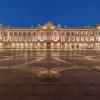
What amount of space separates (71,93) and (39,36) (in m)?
109

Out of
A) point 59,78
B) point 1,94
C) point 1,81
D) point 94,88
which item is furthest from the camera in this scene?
point 59,78

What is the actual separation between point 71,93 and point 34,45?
345ft

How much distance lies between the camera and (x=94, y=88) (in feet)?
27.5

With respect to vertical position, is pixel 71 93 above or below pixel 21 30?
below

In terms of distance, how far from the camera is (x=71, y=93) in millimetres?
7645

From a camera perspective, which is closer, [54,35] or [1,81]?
[1,81]

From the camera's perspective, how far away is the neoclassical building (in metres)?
114

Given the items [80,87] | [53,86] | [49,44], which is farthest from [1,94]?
[49,44]

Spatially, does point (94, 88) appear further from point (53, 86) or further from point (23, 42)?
point (23, 42)

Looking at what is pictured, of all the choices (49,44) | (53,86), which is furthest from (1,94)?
(49,44)

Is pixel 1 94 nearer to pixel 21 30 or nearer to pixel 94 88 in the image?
pixel 94 88

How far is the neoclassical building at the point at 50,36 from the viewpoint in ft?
373

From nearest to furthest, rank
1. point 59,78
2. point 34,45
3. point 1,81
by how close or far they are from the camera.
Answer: point 1,81 → point 59,78 → point 34,45

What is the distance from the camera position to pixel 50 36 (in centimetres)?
11744
